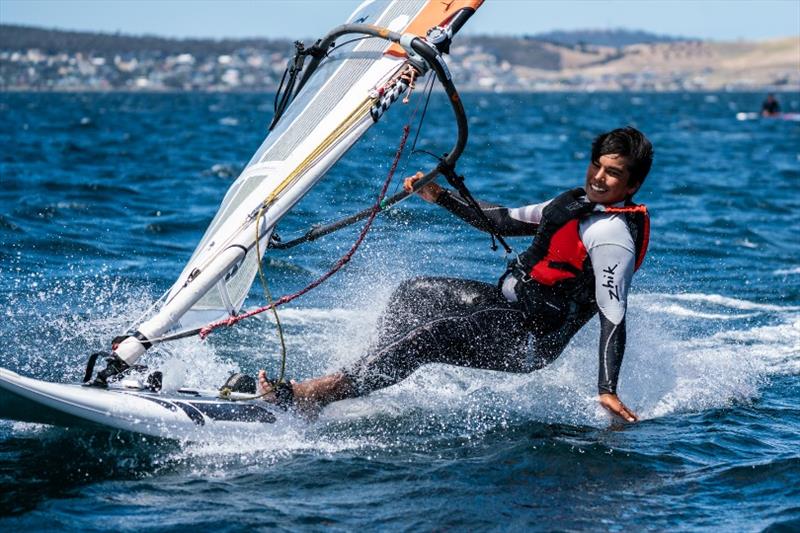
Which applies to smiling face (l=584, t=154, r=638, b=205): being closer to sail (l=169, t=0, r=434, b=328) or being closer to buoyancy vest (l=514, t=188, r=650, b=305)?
buoyancy vest (l=514, t=188, r=650, b=305)

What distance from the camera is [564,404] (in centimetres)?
575

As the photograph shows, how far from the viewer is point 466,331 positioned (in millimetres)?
5137

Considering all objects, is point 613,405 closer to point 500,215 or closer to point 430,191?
point 500,215

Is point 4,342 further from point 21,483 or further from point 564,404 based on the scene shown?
point 564,404

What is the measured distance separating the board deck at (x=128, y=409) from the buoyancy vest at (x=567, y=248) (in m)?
1.40

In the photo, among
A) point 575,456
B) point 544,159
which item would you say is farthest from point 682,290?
point 544,159

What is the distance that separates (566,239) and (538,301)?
0.33m

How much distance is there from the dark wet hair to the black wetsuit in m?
0.64

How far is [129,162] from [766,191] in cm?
1106

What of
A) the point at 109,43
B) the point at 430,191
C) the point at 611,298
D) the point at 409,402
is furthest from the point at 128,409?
the point at 109,43

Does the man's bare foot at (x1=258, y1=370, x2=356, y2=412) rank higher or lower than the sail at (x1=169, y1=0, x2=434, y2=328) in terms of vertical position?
lower

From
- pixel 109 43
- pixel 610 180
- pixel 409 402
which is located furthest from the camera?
pixel 109 43

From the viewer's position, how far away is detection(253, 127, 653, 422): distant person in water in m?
4.88

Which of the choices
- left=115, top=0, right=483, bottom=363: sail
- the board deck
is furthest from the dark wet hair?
the board deck
